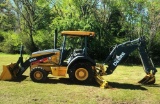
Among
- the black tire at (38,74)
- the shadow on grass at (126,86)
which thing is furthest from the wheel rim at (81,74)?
the black tire at (38,74)

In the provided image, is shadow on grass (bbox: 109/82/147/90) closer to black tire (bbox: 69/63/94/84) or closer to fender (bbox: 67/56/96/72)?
black tire (bbox: 69/63/94/84)

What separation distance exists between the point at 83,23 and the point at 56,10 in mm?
5529

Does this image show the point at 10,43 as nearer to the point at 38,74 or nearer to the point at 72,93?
the point at 38,74

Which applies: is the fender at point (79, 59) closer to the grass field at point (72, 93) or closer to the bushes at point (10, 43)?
the grass field at point (72, 93)

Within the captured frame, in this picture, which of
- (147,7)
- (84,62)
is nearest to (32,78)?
(84,62)

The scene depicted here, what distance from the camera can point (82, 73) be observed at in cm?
1148

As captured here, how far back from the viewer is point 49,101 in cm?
831

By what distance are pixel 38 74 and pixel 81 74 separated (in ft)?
5.53

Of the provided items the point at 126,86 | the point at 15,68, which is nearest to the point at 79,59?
the point at 126,86

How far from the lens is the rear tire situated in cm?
1166

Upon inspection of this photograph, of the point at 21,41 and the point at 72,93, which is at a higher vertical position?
the point at 21,41

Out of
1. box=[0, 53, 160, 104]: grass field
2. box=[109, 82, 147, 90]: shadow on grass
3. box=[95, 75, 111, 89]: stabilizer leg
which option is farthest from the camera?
box=[109, 82, 147, 90]: shadow on grass

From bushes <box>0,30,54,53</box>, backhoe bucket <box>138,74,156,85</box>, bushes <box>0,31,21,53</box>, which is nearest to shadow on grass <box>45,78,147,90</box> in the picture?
backhoe bucket <box>138,74,156,85</box>

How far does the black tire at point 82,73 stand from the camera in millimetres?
11406
